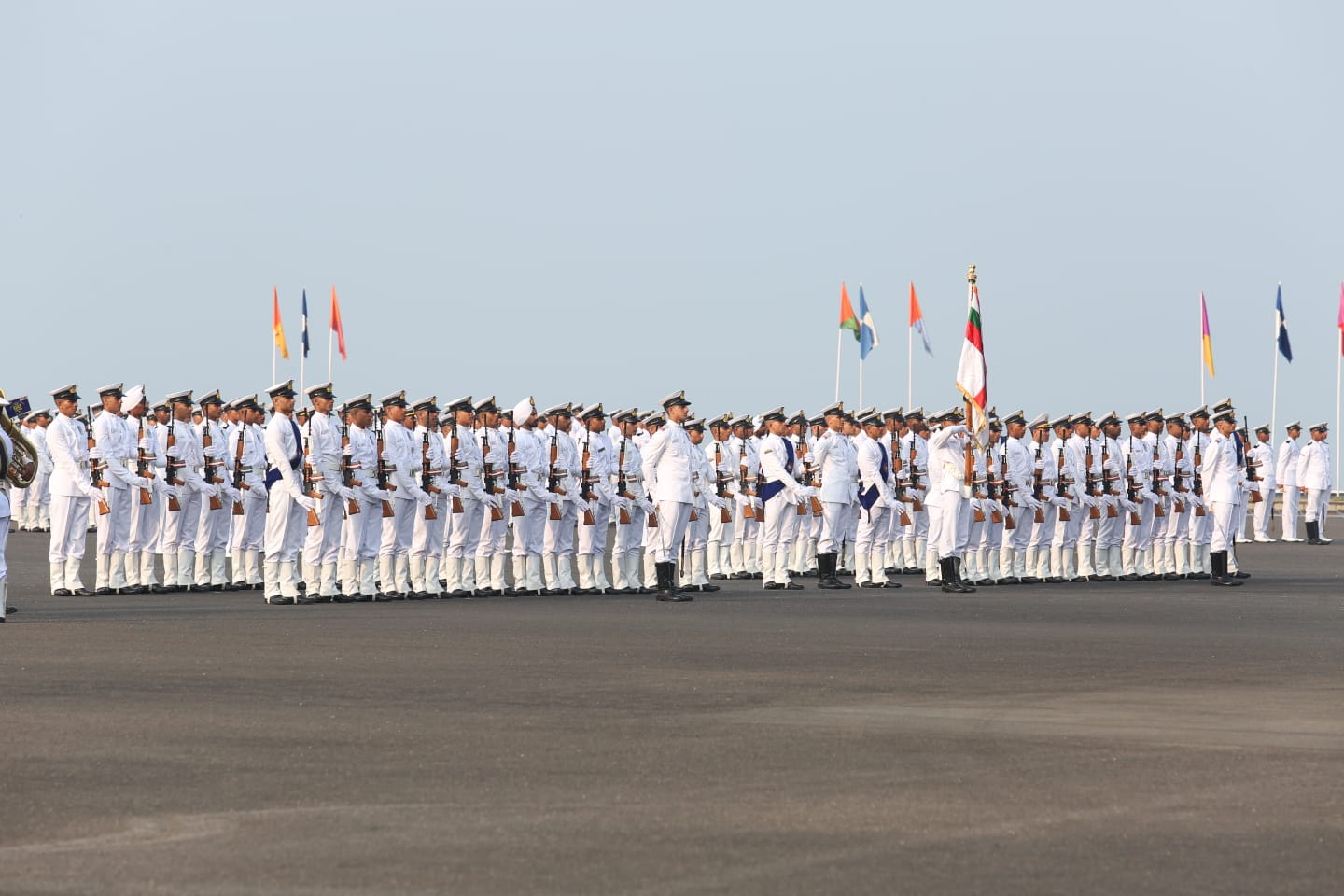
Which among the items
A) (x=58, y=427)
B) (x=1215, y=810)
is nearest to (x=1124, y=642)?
(x=1215, y=810)

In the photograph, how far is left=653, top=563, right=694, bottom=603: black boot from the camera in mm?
21281

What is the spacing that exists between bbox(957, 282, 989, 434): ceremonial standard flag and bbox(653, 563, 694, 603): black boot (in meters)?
4.54

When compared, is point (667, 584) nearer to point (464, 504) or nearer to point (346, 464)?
point (464, 504)

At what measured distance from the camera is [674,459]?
72.8 ft

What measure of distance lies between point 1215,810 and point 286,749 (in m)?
4.16

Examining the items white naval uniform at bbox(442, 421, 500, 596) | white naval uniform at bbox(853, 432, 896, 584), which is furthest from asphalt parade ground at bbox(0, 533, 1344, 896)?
white naval uniform at bbox(853, 432, 896, 584)

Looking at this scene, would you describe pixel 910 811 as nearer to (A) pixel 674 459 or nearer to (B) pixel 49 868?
(B) pixel 49 868

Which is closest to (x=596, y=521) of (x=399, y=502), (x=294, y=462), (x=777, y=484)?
(x=777, y=484)

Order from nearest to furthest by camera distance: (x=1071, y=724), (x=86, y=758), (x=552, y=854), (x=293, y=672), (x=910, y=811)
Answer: (x=552, y=854) → (x=910, y=811) → (x=86, y=758) → (x=1071, y=724) → (x=293, y=672)

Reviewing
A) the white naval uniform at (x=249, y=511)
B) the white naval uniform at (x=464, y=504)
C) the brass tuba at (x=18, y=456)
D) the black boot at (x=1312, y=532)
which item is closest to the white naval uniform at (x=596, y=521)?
the white naval uniform at (x=464, y=504)

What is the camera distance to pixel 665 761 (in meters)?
9.09

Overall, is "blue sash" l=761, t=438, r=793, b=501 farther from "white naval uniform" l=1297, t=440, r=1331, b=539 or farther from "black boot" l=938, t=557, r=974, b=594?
"white naval uniform" l=1297, t=440, r=1331, b=539

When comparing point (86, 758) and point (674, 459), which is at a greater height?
point (674, 459)

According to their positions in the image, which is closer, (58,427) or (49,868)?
(49,868)
